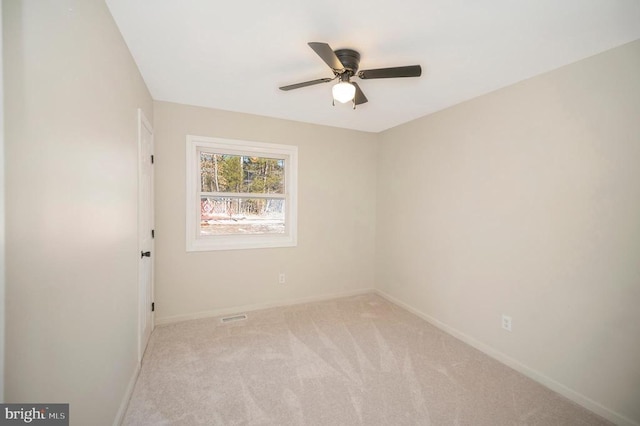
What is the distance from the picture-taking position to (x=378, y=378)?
84.3 inches

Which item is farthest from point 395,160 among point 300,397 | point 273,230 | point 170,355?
point 170,355

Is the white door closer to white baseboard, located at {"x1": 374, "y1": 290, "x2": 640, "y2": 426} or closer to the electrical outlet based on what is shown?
white baseboard, located at {"x1": 374, "y1": 290, "x2": 640, "y2": 426}

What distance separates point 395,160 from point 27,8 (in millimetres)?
3544

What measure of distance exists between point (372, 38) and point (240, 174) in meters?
2.25

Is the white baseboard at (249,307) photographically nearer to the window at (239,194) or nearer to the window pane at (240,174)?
the window at (239,194)

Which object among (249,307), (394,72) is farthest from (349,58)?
(249,307)

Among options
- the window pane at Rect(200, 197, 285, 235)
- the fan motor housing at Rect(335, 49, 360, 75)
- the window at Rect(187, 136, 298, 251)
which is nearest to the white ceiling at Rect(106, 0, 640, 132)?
the fan motor housing at Rect(335, 49, 360, 75)

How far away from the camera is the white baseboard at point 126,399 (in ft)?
5.39

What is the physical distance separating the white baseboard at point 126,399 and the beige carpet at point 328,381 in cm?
4

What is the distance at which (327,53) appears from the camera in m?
1.58

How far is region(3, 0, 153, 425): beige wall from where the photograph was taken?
2.68ft

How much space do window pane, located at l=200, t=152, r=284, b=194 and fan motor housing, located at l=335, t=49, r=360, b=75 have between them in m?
1.89

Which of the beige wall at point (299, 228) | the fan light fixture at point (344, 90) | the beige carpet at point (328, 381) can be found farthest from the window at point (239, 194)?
the fan light fixture at point (344, 90)

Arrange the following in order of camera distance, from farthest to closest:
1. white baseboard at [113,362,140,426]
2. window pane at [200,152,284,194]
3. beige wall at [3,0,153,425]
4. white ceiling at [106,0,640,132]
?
window pane at [200,152,284,194], white baseboard at [113,362,140,426], white ceiling at [106,0,640,132], beige wall at [3,0,153,425]
